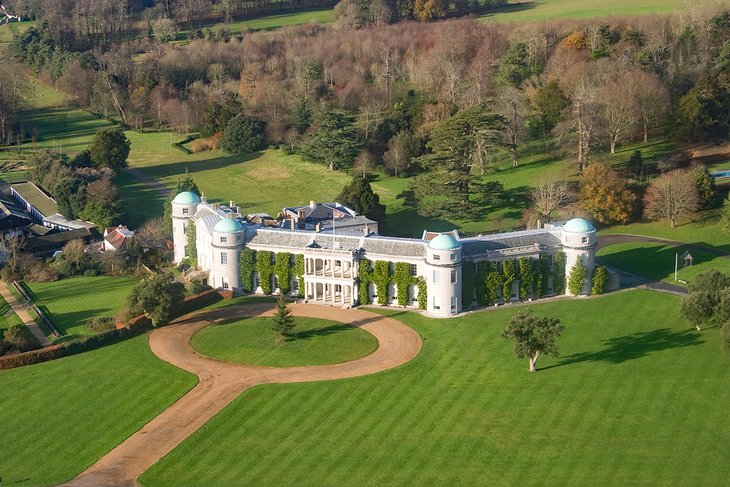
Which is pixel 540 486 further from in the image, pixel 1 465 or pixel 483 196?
pixel 483 196

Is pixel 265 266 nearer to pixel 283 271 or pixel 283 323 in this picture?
pixel 283 271

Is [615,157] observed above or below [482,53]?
below

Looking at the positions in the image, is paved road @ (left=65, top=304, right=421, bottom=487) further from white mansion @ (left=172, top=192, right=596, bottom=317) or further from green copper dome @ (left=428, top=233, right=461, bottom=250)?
green copper dome @ (left=428, top=233, right=461, bottom=250)

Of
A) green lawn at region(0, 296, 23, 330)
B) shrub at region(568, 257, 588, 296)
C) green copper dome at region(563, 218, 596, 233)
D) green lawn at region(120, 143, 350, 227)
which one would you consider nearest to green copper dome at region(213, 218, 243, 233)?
green lawn at region(0, 296, 23, 330)

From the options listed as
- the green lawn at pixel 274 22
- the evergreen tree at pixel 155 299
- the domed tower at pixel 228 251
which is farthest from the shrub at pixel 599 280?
the green lawn at pixel 274 22

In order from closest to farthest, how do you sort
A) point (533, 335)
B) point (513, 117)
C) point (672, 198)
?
1. point (533, 335)
2. point (672, 198)
3. point (513, 117)

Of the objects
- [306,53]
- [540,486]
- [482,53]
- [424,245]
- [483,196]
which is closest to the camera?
[540,486]

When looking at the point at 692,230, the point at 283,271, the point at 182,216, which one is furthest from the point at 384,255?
the point at 692,230

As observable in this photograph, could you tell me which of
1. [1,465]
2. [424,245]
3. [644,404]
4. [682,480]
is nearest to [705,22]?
[424,245]
